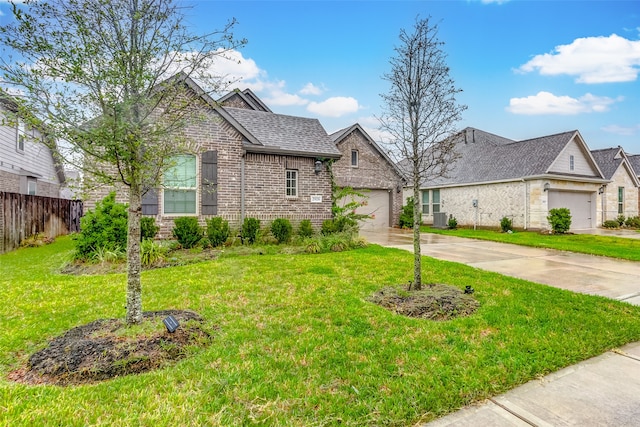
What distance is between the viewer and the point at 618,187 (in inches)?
826

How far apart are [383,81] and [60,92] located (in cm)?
440

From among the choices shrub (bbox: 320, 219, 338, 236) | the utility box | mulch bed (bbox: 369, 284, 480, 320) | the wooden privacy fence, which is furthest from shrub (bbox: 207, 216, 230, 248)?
the utility box

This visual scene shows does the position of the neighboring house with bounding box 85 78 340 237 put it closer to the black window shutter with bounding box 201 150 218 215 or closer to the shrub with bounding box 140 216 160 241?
the black window shutter with bounding box 201 150 218 215

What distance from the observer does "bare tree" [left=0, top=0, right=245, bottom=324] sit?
9.68 ft

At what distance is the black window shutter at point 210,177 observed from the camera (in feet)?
31.8

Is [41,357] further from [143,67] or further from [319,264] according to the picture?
[319,264]

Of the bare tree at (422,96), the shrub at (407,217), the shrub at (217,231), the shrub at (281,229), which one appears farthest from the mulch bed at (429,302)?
the shrub at (407,217)

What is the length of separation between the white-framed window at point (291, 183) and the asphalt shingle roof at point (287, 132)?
0.76m

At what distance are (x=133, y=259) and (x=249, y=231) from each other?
665cm

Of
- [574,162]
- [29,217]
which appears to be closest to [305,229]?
[29,217]

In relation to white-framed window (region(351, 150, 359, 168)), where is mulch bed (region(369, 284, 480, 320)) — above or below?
below

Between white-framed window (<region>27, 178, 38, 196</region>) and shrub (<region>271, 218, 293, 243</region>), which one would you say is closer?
shrub (<region>271, 218, 293, 243</region>)

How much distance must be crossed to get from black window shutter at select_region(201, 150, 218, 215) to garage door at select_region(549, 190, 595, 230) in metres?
16.3

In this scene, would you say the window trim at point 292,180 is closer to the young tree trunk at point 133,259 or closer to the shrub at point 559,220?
the young tree trunk at point 133,259
